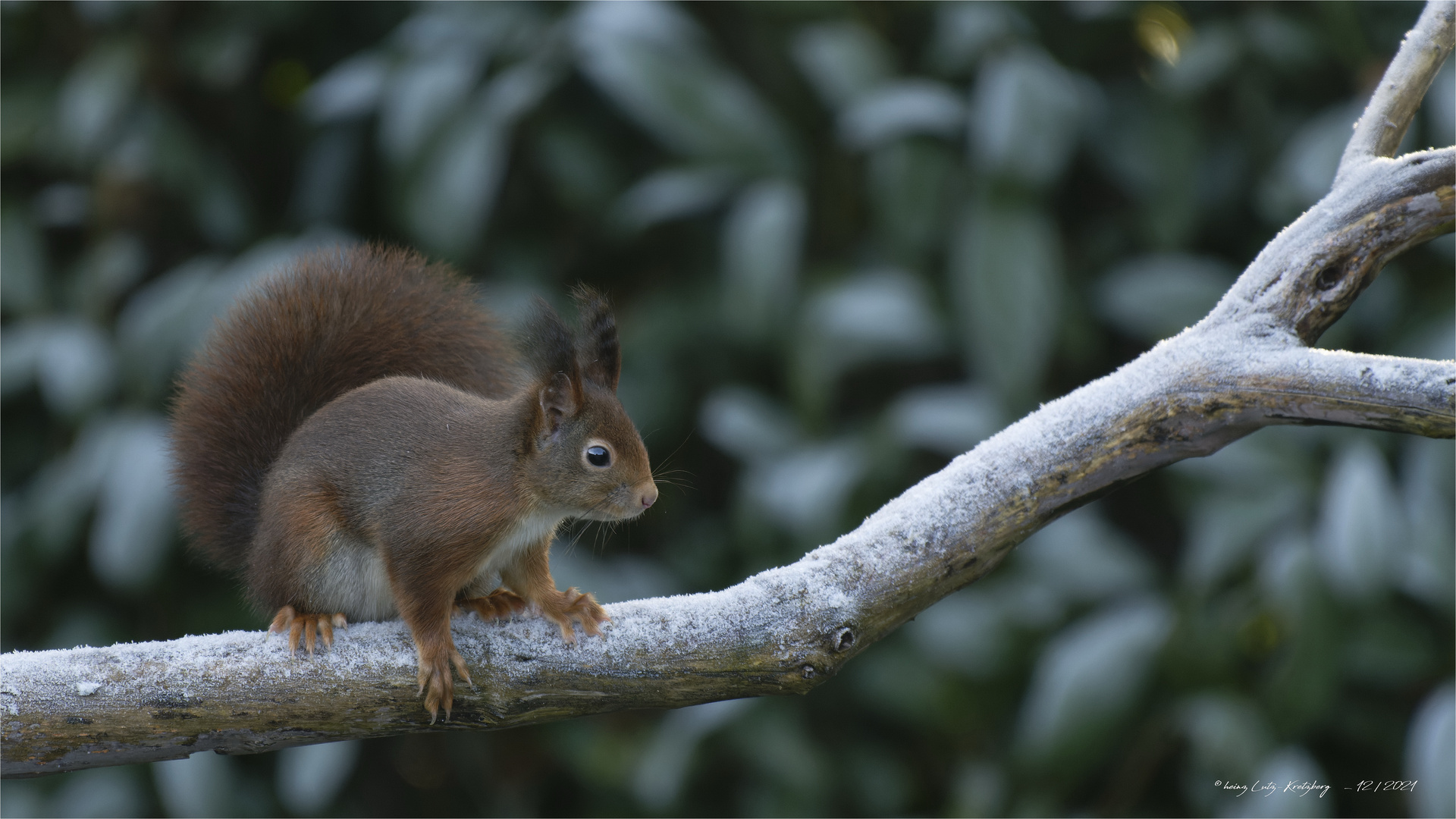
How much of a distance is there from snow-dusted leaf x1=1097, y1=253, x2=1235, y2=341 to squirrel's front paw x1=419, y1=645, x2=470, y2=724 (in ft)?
3.83

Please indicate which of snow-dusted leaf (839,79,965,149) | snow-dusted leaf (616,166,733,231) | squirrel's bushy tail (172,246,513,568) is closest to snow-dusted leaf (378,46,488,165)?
snow-dusted leaf (616,166,733,231)

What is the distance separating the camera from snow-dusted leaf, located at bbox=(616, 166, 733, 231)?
1.73 m

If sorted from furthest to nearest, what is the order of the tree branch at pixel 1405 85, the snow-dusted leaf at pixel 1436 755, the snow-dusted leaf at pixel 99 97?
the snow-dusted leaf at pixel 99 97 < the snow-dusted leaf at pixel 1436 755 < the tree branch at pixel 1405 85

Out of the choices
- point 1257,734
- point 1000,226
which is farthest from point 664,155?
point 1257,734

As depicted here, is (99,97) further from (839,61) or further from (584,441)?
(584,441)

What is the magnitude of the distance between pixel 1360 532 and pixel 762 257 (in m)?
0.86

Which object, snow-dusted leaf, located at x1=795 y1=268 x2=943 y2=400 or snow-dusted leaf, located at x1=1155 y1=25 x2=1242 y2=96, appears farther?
snow-dusted leaf, located at x1=1155 y1=25 x2=1242 y2=96

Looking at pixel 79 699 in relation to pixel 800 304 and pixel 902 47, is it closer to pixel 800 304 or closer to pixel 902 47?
pixel 800 304

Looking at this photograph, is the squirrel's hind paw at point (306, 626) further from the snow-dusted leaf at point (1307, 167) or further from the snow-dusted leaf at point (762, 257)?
the snow-dusted leaf at point (1307, 167)

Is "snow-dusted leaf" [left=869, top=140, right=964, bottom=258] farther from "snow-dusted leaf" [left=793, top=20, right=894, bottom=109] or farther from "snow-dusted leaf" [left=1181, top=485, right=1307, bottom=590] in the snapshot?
"snow-dusted leaf" [left=1181, top=485, right=1307, bottom=590]

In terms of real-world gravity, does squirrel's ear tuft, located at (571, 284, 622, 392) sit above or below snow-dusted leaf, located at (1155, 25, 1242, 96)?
below

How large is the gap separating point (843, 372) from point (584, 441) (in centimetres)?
94

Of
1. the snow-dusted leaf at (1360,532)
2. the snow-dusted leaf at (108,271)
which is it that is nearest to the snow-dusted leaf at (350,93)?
the snow-dusted leaf at (108,271)

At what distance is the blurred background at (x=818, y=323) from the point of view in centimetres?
153
